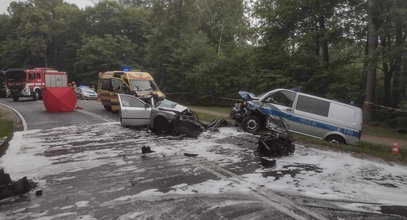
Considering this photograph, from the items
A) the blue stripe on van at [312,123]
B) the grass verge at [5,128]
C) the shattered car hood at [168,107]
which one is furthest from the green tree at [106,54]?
the blue stripe on van at [312,123]

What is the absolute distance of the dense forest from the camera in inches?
719

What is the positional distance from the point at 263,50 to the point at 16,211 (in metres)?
20.6

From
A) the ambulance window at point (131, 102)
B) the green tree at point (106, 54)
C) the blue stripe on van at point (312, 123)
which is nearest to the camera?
the blue stripe on van at point (312, 123)

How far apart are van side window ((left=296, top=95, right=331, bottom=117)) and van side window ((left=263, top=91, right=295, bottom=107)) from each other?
0.93 ft

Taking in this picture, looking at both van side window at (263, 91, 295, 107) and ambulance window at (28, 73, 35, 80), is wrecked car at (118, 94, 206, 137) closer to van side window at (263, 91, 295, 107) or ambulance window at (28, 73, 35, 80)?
van side window at (263, 91, 295, 107)

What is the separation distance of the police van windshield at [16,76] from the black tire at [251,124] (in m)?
24.0

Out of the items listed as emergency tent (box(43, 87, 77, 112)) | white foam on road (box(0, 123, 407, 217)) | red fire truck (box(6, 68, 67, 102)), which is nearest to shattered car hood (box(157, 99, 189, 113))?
white foam on road (box(0, 123, 407, 217))

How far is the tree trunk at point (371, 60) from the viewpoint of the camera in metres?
16.1

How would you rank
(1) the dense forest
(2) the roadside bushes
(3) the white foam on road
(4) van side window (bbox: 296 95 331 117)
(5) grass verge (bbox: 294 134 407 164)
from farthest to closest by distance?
(1) the dense forest < (2) the roadside bushes < (4) van side window (bbox: 296 95 331 117) < (5) grass verge (bbox: 294 134 407 164) < (3) the white foam on road

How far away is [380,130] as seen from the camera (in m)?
16.4

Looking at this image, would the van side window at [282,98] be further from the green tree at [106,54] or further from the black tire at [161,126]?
the green tree at [106,54]

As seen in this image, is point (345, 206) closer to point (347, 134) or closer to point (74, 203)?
point (74, 203)

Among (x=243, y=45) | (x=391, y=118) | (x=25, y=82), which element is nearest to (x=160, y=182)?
(x=391, y=118)

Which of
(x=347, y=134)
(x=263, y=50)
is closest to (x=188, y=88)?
(x=263, y=50)
